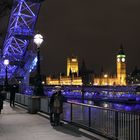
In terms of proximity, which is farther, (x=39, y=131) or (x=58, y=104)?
(x=58, y=104)

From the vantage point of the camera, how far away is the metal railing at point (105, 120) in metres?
13.8

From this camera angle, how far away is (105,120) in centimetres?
1631

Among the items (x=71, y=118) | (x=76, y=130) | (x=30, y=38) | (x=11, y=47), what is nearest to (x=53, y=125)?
(x=71, y=118)

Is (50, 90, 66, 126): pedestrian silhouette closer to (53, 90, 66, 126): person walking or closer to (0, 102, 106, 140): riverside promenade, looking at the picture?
(53, 90, 66, 126): person walking

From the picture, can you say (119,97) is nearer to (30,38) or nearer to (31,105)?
(30,38)

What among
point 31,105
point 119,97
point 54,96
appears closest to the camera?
point 54,96

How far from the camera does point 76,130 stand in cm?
1866

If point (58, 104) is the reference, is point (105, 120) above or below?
below

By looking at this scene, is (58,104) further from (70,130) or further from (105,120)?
(105,120)

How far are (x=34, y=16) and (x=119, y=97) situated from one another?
3197 centimetres

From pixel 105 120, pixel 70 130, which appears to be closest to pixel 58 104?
pixel 70 130

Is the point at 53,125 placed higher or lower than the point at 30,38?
lower

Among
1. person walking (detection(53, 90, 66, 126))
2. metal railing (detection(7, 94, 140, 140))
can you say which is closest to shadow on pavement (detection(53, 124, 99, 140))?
metal railing (detection(7, 94, 140, 140))

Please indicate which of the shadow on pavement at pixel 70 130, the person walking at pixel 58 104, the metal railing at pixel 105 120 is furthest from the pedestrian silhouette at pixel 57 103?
the shadow on pavement at pixel 70 130
